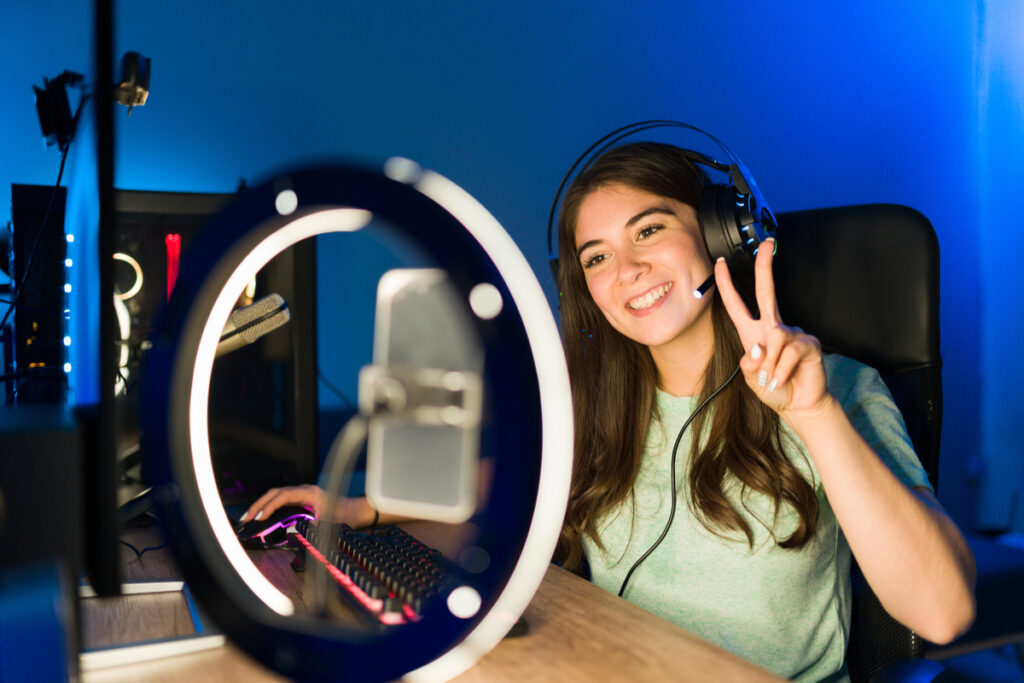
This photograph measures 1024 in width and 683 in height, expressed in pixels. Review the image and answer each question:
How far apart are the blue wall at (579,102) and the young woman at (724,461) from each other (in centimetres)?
61

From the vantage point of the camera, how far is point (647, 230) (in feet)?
3.21

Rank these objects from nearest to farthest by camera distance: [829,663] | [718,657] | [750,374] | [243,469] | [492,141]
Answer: [718,657]
[750,374]
[829,663]
[243,469]
[492,141]

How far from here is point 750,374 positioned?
74 cm

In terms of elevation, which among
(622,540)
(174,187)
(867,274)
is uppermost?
(174,187)

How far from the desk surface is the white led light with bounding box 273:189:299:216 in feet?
0.94

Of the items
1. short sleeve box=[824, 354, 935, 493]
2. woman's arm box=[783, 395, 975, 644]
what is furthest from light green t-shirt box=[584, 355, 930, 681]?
woman's arm box=[783, 395, 975, 644]

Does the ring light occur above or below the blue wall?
below

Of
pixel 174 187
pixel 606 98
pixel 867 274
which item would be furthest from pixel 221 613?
pixel 606 98

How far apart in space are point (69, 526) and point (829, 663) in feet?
2.82

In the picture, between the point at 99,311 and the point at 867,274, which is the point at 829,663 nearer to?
the point at 867,274

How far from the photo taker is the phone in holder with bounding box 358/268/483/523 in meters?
0.41

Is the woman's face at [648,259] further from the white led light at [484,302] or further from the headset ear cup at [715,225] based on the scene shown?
the white led light at [484,302]

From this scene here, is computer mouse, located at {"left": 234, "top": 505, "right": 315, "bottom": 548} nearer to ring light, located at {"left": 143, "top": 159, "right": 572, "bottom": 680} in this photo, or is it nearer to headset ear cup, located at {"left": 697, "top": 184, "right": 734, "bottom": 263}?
ring light, located at {"left": 143, "top": 159, "right": 572, "bottom": 680}

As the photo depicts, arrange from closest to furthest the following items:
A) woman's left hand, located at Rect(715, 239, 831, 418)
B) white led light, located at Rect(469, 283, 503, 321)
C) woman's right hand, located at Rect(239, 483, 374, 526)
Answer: white led light, located at Rect(469, 283, 503, 321) < woman's left hand, located at Rect(715, 239, 831, 418) < woman's right hand, located at Rect(239, 483, 374, 526)
